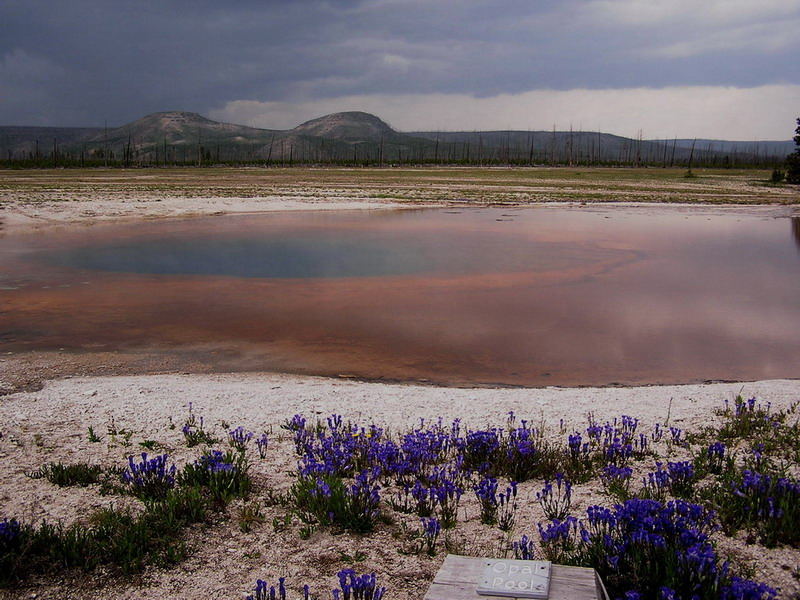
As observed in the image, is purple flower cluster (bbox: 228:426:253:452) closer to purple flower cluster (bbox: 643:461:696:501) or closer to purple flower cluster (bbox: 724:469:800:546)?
purple flower cluster (bbox: 643:461:696:501)

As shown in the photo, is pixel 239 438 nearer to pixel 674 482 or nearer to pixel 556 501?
pixel 556 501

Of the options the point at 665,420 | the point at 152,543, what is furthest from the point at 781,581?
the point at 152,543

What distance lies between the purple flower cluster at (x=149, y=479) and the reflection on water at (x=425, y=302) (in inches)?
175

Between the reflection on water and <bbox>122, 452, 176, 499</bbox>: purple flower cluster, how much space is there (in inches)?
175

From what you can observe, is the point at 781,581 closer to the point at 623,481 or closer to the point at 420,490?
the point at 623,481

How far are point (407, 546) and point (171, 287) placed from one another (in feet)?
44.4

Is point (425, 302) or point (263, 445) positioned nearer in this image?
point (263, 445)

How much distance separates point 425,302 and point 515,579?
1177cm

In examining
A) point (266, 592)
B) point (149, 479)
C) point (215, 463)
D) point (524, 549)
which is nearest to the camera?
point (266, 592)

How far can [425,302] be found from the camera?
14.8m

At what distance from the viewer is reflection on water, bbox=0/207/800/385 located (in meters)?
10.6

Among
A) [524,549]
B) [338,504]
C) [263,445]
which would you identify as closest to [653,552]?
[524,549]

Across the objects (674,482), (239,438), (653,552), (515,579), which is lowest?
(239,438)

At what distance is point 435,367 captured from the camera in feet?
33.3
